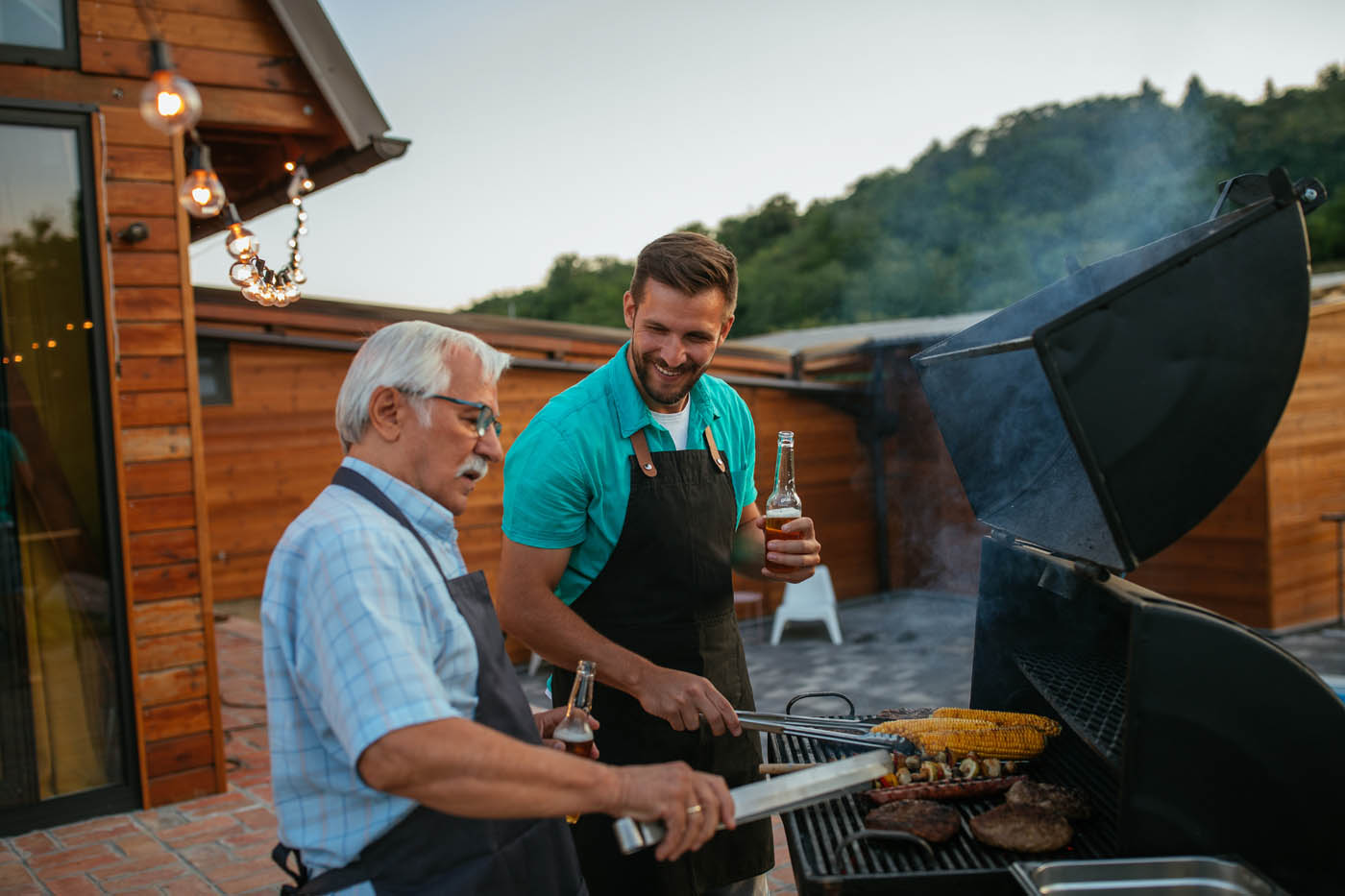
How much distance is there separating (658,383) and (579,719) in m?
0.93

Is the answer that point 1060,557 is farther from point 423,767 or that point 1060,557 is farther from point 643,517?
point 423,767

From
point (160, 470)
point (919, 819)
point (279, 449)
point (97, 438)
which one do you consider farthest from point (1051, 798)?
point (279, 449)

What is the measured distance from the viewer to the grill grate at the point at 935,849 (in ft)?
5.40

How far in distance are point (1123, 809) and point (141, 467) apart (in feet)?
15.0

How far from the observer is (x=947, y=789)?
2.05 metres

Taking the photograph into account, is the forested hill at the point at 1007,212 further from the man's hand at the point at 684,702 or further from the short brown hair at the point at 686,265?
the man's hand at the point at 684,702

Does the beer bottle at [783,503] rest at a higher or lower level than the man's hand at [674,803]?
higher

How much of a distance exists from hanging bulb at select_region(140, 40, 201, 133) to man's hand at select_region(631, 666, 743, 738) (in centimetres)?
173

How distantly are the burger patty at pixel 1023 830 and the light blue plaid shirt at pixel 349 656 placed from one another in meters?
1.03

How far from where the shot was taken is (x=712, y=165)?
36938mm

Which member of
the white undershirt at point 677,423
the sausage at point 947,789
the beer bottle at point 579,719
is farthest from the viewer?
the white undershirt at point 677,423

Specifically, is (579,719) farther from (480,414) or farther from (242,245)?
(242,245)

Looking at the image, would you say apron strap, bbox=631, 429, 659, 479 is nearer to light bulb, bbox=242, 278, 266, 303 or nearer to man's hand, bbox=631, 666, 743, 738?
man's hand, bbox=631, 666, 743, 738

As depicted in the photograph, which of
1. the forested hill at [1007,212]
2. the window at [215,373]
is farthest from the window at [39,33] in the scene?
the forested hill at [1007,212]
